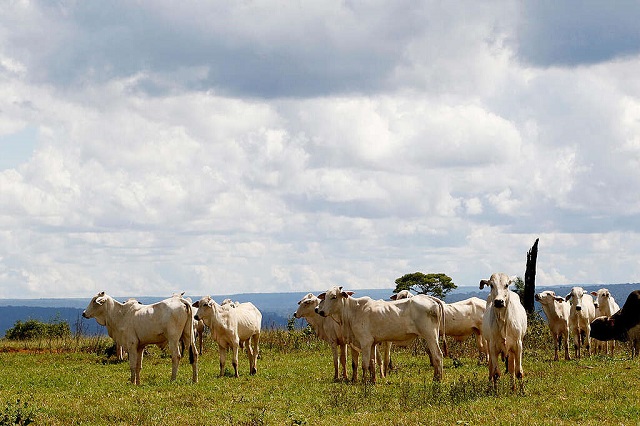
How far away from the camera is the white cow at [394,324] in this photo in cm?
2164

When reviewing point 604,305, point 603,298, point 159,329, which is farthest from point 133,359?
point 603,298

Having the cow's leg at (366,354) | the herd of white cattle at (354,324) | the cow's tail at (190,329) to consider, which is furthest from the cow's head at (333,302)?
the cow's tail at (190,329)

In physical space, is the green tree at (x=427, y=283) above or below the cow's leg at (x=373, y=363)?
above

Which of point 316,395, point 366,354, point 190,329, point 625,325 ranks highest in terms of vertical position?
point 190,329

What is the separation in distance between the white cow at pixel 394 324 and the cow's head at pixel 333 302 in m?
0.03

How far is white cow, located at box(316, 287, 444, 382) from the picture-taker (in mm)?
21641

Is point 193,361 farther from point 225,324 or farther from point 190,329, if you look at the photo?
point 225,324

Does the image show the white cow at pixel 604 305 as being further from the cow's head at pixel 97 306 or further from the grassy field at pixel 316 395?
the cow's head at pixel 97 306

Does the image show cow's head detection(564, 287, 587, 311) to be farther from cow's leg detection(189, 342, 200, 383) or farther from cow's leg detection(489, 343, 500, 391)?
cow's leg detection(189, 342, 200, 383)

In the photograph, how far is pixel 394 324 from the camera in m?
21.9

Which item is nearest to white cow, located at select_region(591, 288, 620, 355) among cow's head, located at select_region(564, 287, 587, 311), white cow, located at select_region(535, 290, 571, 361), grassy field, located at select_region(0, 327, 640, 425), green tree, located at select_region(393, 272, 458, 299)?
cow's head, located at select_region(564, 287, 587, 311)

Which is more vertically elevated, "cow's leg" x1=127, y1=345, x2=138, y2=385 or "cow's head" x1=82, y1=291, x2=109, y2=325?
"cow's head" x1=82, y1=291, x2=109, y2=325

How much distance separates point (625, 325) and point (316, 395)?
14.5 m

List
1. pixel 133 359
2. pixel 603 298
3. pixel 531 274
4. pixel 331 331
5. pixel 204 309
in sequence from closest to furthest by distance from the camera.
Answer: pixel 133 359
pixel 331 331
pixel 204 309
pixel 603 298
pixel 531 274
